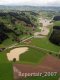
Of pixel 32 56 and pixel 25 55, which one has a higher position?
pixel 25 55

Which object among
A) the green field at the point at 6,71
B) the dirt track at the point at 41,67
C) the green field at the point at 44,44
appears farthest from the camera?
the green field at the point at 44,44

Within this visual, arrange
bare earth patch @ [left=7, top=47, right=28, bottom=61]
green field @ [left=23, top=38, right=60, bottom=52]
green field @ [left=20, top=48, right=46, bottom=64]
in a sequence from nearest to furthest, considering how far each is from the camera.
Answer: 1. green field @ [left=20, top=48, right=46, bottom=64]
2. bare earth patch @ [left=7, top=47, right=28, bottom=61]
3. green field @ [left=23, top=38, right=60, bottom=52]

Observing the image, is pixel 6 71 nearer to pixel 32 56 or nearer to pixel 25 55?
pixel 25 55

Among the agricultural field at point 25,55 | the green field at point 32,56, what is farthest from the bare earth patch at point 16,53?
the green field at point 32,56

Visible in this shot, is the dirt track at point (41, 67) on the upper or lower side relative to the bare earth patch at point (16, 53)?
upper

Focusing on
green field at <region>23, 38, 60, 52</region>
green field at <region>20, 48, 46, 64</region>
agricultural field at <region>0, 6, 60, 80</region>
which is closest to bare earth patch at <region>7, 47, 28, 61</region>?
agricultural field at <region>0, 6, 60, 80</region>

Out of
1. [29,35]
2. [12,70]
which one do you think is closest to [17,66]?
[12,70]

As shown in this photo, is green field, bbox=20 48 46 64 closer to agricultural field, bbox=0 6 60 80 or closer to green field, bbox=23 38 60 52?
agricultural field, bbox=0 6 60 80

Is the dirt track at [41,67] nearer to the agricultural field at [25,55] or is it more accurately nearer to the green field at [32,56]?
the agricultural field at [25,55]

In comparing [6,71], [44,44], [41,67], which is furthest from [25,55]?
[44,44]
